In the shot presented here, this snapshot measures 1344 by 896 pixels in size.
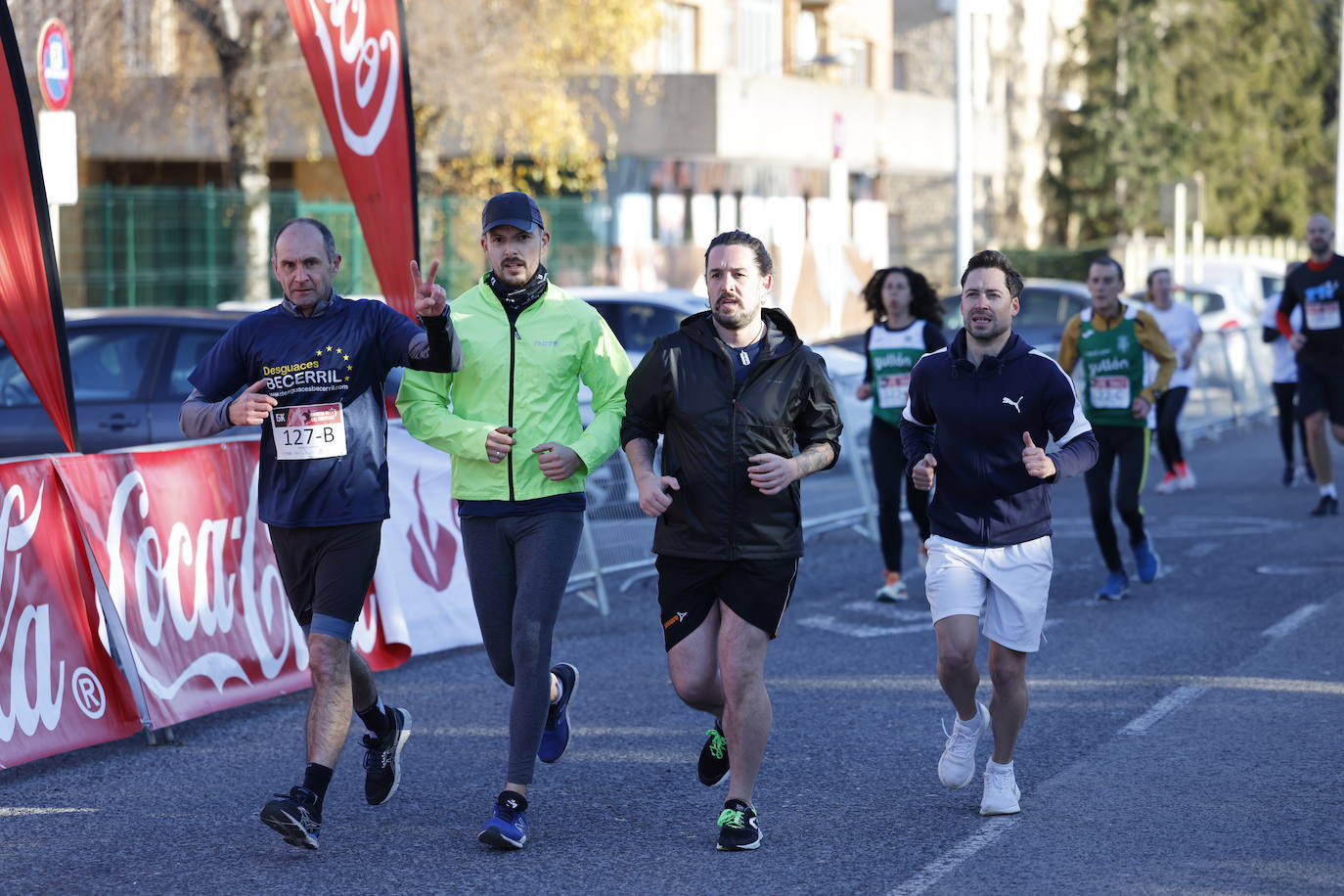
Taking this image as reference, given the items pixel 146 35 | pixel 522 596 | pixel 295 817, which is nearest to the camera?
pixel 295 817

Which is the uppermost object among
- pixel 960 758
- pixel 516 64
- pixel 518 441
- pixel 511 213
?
pixel 516 64

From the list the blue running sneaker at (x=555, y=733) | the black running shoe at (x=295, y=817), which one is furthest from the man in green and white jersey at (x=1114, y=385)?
the black running shoe at (x=295, y=817)

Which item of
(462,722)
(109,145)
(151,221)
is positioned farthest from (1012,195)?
(462,722)

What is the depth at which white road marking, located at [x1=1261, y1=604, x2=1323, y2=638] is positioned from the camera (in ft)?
29.7

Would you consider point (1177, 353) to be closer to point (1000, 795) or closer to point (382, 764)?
point (1000, 795)

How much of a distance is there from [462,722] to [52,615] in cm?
169

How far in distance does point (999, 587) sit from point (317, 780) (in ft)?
7.50

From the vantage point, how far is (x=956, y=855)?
5.48 meters

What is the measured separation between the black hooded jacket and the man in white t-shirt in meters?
9.87

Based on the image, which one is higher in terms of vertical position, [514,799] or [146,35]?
[146,35]

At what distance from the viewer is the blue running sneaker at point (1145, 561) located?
10.7m

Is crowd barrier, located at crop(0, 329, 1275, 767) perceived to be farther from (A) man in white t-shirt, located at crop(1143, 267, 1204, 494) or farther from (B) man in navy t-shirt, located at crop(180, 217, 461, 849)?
(A) man in white t-shirt, located at crop(1143, 267, 1204, 494)

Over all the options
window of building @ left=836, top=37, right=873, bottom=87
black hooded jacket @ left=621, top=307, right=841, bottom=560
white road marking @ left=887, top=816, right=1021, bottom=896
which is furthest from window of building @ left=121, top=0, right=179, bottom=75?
window of building @ left=836, top=37, right=873, bottom=87

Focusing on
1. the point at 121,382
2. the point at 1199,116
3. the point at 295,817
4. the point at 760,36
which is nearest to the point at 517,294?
the point at 295,817
